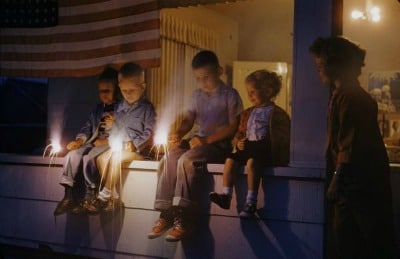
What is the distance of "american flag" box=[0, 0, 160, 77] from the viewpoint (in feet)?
22.0

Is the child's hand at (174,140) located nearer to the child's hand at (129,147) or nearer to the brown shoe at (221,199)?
the child's hand at (129,147)

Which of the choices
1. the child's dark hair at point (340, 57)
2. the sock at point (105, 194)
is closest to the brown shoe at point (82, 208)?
the sock at point (105, 194)

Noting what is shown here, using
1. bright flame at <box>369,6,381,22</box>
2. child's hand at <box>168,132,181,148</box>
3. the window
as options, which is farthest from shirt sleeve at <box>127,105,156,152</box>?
bright flame at <box>369,6,381,22</box>

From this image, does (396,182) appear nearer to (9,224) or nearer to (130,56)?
(130,56)

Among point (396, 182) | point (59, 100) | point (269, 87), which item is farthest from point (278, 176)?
point (59, 100)

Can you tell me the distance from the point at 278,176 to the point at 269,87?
922mm

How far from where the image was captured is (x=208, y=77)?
20.6ft

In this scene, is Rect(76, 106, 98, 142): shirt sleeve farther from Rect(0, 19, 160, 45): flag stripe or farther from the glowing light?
the glowing light

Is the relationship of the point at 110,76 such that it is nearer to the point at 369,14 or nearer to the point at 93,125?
the point at 93,125

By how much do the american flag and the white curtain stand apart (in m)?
0.89

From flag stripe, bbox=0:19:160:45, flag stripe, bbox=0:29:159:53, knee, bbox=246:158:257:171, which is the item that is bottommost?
knee, bbox=246:158:257:171

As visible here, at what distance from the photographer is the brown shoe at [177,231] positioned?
5.67 meters

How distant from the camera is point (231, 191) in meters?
5.71

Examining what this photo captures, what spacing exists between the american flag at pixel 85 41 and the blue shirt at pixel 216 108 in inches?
29.4
